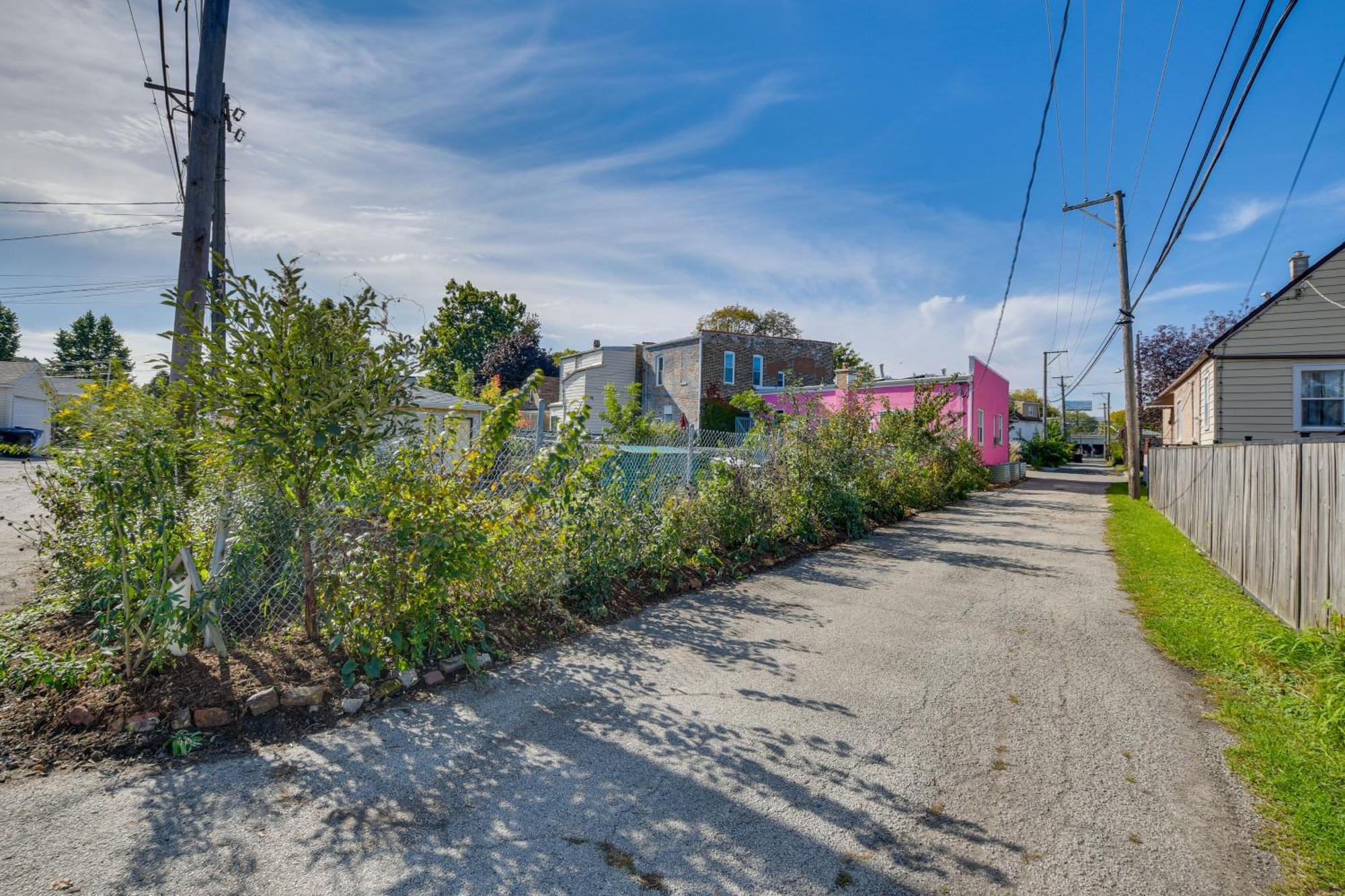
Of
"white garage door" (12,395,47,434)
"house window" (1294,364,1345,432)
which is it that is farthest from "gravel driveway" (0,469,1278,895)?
"white garage door" (12,395,47,434)

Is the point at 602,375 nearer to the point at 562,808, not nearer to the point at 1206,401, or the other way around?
the point at 1206,401

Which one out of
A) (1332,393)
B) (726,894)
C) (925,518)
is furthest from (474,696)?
(1332,393)

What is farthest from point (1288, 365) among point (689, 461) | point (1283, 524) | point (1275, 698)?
point (689, 461)

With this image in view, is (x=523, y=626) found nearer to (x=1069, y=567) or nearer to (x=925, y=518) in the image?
(x=1069, y=567)

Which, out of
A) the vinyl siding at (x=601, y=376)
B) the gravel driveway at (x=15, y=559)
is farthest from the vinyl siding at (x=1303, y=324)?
the vinyl siding at (x=601, y=376)

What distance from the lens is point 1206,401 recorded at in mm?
15531

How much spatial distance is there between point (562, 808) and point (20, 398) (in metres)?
42.2

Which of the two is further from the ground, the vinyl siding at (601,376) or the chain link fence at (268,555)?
the vinyl siding at (601,376)

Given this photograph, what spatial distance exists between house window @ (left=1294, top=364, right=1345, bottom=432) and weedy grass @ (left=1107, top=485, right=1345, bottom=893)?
9742mm

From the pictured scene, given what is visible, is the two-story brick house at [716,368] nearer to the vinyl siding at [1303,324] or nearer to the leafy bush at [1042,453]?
the vinyl siding at [1303,324]

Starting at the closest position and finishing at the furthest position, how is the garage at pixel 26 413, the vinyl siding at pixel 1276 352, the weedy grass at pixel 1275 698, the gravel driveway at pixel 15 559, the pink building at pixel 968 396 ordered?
the weedy grass at pixel 1275 698, the gravel driveway at pixel 15 559, the vinyl siding at pixel 1276 352, the pink building at pixel 968 396, the garage at pixel 26 413

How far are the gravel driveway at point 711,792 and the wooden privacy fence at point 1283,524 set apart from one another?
1.30m

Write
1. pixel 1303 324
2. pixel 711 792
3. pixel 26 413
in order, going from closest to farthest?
1. pixel 711 792
2. pixel 1303 324
3. pixel 26 413

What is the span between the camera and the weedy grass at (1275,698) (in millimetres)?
2604
